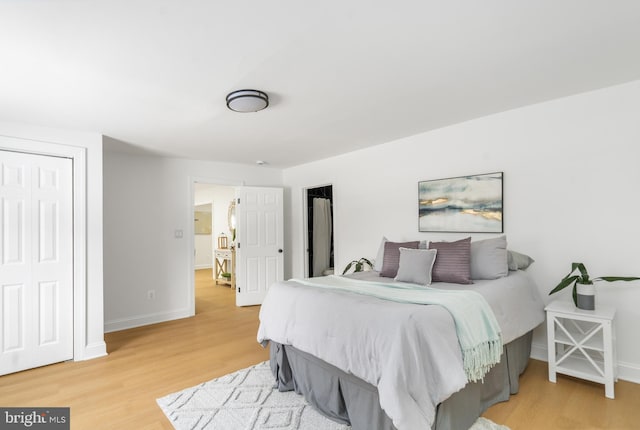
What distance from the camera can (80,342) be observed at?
3.27 metres

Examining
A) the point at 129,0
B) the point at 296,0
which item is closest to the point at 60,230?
the point at 129,0

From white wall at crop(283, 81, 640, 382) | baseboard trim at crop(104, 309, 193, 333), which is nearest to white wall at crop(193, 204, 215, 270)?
baseboard trim at crop(104, 309, 193, 333)

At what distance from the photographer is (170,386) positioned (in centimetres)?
264

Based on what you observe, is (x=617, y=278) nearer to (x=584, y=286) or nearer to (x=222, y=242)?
(x=584, y=286)

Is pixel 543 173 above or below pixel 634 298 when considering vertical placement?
above

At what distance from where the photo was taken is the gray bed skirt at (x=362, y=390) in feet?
5.96

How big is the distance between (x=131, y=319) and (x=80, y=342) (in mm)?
1086

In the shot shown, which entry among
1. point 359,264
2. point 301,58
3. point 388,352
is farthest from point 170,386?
point 301,58

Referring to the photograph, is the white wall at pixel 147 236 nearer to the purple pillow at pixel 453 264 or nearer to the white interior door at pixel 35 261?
the white interior door at pixel 35 261

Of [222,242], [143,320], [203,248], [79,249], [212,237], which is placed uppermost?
[79,249]

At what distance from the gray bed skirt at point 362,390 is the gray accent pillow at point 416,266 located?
773 millimetres

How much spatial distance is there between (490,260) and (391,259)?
86 centimetres

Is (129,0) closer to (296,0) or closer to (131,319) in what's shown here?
(296,0)

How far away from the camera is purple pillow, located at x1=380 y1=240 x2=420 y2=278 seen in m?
3.13
